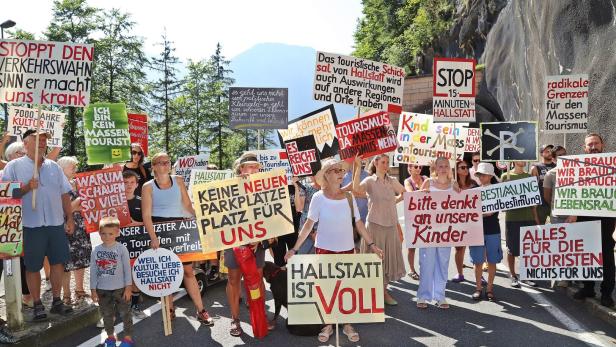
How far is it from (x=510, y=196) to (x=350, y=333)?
362cm

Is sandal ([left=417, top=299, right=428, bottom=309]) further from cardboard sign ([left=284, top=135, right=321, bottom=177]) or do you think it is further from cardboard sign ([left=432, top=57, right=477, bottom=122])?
cardboard sign ([left=432, top=57, right=477, bottom=122])

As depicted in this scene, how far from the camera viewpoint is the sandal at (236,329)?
6923 mm

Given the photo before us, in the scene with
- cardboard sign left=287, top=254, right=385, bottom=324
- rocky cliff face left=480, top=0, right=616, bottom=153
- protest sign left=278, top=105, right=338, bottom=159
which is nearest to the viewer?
cardboard sign left=287, top=254, right=385, bottom=324

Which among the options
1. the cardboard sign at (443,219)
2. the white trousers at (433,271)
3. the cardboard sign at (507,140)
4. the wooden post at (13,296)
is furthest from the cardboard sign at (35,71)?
the cardboard sign at (507,140)

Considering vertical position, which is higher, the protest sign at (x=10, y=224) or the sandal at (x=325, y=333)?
the protest sign at (x=10, y=224)

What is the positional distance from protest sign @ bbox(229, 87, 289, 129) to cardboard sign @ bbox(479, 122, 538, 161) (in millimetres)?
11074

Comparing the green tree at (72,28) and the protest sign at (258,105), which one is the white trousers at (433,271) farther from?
the green tree at (72,28)

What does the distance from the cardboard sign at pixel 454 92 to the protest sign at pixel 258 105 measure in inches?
453

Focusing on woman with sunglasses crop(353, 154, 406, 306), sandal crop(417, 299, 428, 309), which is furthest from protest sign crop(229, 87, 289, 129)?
sandal crop(417, 299, 428, 309)

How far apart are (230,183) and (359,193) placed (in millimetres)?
1982

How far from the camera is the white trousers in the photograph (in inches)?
319

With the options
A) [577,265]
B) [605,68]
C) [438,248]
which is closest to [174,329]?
[438,248]

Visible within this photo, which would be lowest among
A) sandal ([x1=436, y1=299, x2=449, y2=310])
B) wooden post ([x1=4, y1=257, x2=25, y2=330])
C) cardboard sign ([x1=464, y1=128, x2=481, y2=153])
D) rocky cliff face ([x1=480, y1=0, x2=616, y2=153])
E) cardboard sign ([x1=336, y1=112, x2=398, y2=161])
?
sandal ([x1=436, y1=299, x2=449, y2=310])

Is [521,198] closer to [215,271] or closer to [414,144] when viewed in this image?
[414,144]
